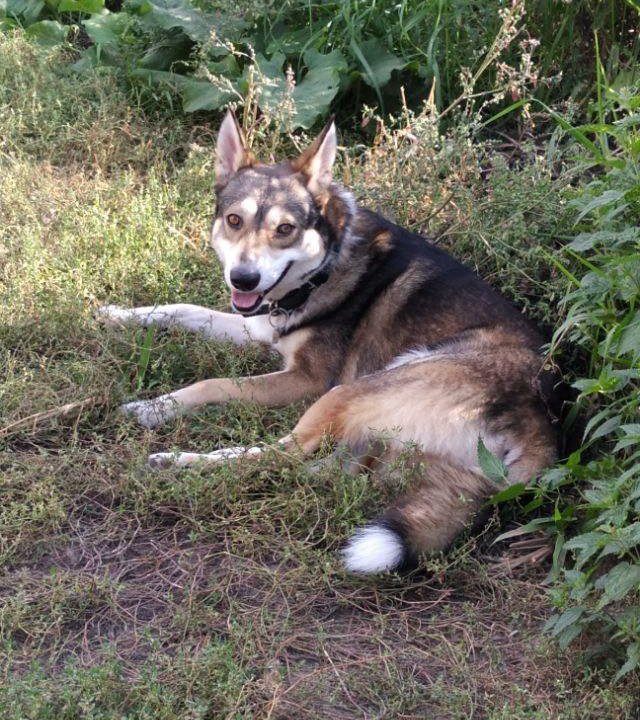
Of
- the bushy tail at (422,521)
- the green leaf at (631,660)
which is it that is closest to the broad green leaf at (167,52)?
the bushy tail at (422,521)

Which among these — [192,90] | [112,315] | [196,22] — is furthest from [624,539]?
[196,22]

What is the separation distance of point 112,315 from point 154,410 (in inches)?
31.5

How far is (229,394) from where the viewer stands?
4.33m

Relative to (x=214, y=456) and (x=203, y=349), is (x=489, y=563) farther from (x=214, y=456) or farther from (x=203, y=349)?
(x=203, y=349)

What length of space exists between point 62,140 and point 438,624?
413 centimetres

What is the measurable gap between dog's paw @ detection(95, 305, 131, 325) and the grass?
0.28ft

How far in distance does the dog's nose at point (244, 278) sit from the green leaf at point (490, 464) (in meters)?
1.30

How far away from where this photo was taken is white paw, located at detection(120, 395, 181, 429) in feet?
13.8

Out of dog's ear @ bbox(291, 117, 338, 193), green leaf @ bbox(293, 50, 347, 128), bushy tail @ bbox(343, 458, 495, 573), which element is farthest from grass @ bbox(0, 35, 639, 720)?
dog's ear @ bbox(291, 117, 338, 193)

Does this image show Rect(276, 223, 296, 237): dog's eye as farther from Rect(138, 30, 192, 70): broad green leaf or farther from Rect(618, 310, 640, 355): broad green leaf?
Rect(138, 30, 192, 70): broad green leaf

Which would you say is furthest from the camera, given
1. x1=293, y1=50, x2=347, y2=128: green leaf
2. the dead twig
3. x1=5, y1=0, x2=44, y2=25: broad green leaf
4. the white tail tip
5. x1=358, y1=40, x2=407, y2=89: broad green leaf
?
x1=5, y1=0, x2=44, y2=25: broad green leaf

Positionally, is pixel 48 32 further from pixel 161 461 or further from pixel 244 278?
pixel 161 461

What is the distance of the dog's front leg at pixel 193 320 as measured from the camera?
479 centimetres

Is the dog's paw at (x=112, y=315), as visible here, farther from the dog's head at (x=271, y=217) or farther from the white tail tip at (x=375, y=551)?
the white tail tip at (x=375, y=551)
